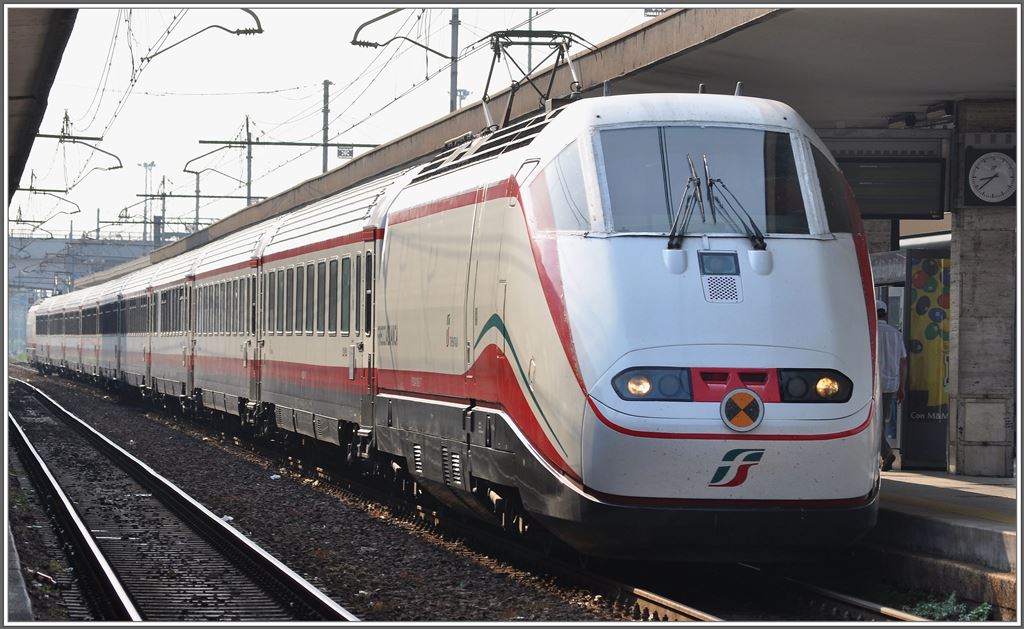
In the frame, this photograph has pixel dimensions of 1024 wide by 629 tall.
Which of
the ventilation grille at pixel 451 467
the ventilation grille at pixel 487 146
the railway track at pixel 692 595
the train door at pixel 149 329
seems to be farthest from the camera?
the train door at pixel 149 329

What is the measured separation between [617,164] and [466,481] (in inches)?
118

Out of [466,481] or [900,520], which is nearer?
[900,520]

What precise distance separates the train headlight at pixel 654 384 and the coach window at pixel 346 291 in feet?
24.8

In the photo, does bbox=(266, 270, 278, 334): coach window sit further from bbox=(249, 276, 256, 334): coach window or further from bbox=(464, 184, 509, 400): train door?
bbox=(464, 184, 509, 400): train door

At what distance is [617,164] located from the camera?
31.2ft

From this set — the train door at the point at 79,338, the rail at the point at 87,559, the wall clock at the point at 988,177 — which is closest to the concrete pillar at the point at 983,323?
the wall clock at the point at 988,177

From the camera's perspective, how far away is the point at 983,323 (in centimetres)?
1464

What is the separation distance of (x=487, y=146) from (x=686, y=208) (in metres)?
3.01

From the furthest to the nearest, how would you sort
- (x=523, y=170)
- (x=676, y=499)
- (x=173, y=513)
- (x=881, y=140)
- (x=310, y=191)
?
(x=310, y=191) < (x=173, y=513) < (x=881, y=140) < (x=523, y=170) < (x=676, y=499)

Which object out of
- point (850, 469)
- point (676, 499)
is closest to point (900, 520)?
point (850, 469)

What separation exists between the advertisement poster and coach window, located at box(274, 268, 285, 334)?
29.0ft

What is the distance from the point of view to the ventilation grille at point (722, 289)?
28.9 ft

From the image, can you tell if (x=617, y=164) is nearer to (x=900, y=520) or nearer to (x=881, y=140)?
(x=900, y=520)

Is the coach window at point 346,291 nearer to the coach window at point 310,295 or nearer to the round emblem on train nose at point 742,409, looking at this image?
the coach window at point 310,295
